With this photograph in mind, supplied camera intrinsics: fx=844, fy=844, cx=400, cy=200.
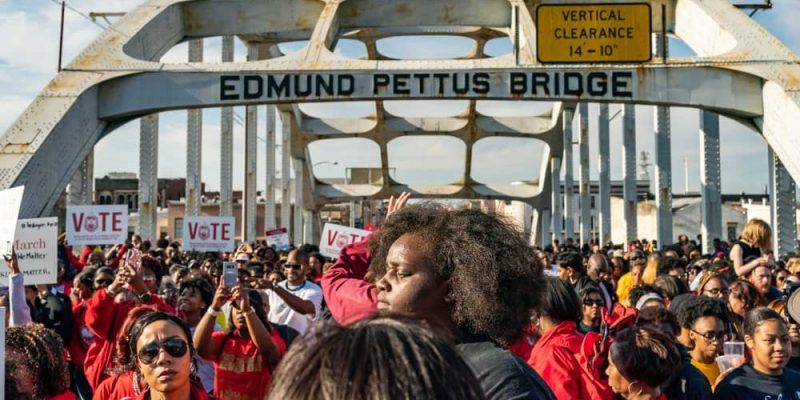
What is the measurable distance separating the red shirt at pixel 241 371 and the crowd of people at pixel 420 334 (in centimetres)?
1

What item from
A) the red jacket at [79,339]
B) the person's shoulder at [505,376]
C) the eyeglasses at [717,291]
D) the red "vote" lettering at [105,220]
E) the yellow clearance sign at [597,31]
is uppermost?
the yellow clearance sign at [597,31]

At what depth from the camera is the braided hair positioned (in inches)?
159

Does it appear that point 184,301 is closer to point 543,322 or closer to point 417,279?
point 543,322

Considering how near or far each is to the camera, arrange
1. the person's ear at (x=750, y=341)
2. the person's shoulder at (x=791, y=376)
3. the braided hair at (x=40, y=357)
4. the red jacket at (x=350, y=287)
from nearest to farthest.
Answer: the red jacket at (x=350, y=287) < the braided hair at (x=40, y=357) < the person's shoulder at (x=791, y=376) < the person's ear at (x=750, y=341)

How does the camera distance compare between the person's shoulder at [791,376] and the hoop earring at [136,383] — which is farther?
the person's shoulder at [791,376]

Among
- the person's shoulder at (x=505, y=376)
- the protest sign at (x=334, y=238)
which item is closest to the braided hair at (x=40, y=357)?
the person's shoulder at (x=505, y=376)

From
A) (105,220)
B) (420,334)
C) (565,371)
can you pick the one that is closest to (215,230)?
(105,220)

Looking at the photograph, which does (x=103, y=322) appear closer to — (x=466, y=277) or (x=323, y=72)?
(x=466, y=277)

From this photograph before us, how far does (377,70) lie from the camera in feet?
54.0

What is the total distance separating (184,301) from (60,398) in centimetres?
233

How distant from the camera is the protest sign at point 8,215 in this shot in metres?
6.34

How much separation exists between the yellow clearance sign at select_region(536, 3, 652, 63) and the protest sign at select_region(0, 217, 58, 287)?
9.95m

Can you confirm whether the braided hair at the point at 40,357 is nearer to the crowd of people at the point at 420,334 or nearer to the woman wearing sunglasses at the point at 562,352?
the crowd of people at the point at 420,334

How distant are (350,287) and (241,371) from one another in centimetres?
254
